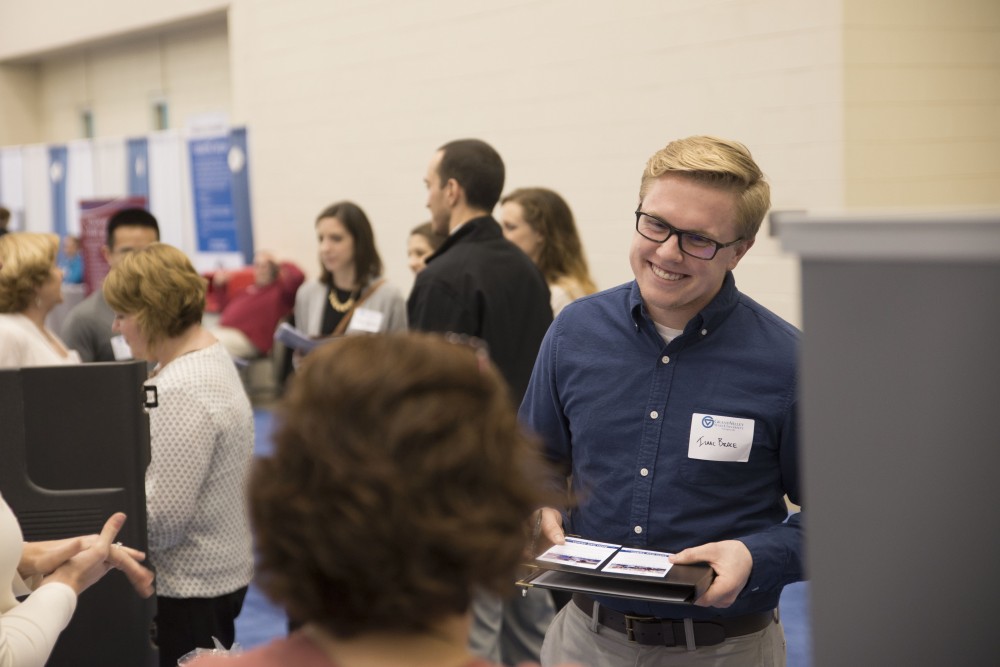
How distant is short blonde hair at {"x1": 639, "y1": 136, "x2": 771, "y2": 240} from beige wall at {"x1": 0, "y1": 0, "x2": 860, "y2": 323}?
5.91ft

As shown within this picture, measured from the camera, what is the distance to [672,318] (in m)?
1.90

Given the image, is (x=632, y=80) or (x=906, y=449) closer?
(x=906, y=449)

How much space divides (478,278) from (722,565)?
1.78m

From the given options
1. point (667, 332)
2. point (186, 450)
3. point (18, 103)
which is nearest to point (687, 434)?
point (667, 332)

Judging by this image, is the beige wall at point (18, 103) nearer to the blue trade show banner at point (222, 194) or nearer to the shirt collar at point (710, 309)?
the blue trade show banner at point (222, 194)

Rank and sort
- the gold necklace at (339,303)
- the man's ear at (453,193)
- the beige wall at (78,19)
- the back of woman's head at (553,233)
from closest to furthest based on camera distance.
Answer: the man's ear at (453,193), the back of woman's head at (553,233), the gold necklace at (339,303), the beige wall at (78,19)

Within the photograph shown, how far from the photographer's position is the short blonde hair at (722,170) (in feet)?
5.94

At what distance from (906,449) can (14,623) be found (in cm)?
148

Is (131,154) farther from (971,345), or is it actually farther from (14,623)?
(971,345)

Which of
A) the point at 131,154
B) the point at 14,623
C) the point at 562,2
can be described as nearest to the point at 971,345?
the point at 14,623

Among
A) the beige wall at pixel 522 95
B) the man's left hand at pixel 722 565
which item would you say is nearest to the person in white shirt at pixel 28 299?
the man's left hand at pixel 722 565

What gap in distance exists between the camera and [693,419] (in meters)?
1.82

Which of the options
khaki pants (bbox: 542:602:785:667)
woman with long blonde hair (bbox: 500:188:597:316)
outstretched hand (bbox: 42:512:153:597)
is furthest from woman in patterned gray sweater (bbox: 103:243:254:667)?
woman with long blonde hair (bbox: 500:188:597:316)

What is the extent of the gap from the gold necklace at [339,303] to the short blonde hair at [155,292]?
2.38 meters
